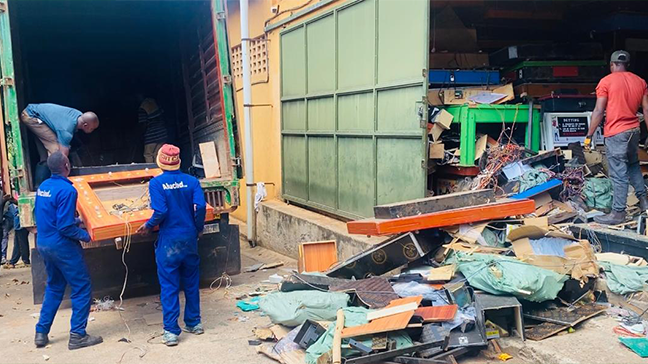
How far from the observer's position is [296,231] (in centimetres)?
770

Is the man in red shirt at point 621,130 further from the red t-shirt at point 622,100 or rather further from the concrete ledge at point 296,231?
the concrete ledge at point 296,231

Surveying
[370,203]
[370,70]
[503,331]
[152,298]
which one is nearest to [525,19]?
[370,70]

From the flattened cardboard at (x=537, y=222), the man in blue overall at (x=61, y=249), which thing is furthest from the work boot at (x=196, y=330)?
the flattened cardboard at (x=537, y=222)

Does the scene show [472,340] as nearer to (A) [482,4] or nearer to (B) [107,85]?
(A) [482,4]

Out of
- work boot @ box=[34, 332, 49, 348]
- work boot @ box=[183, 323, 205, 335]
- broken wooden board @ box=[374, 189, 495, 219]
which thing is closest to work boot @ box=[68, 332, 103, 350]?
work boot @ box=[34, 332, 49, 348]

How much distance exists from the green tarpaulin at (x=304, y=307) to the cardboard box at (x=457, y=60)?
186 inches

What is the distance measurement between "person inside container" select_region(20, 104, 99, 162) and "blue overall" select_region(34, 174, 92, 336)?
4.42ft

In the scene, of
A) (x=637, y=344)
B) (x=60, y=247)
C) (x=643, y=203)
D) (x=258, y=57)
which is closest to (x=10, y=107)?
(x=60, y=247)

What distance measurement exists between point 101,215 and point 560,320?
3.77 metres

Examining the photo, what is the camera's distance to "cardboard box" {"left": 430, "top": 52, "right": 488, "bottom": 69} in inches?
315

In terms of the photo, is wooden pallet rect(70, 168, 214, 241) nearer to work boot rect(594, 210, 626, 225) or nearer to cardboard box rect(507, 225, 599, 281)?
cardboard box rect(507, 225, 599, 281)

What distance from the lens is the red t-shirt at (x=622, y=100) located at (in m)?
5.30

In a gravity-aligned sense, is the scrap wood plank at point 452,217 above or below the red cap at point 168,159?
below

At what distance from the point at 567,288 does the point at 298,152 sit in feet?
16.3
